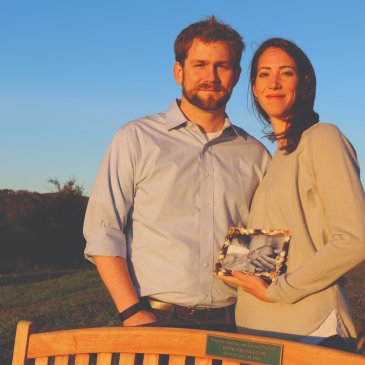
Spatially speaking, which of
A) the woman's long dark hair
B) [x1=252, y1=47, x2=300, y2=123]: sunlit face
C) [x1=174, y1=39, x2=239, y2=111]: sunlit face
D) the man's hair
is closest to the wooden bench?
the woman's long dark hair

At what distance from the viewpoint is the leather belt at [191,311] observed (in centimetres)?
318

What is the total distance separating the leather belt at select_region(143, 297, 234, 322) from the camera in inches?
125

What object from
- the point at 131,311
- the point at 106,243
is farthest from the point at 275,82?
the point at 131,311

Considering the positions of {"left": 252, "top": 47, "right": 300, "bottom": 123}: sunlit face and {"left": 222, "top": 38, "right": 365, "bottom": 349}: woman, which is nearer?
{"left": 222, "top": 38, "right": 365, "bottom": 349}: woman

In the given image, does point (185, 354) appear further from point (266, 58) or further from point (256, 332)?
point (266, 58)

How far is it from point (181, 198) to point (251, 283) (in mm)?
697

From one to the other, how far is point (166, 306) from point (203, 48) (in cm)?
145

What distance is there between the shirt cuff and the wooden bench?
0.86 meters

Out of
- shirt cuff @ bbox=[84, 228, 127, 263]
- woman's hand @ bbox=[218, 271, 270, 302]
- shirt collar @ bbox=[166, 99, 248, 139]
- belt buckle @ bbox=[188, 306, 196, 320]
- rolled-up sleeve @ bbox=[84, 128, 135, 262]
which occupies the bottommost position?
belt buckle @ bbox=[188, 306, 196, 320]

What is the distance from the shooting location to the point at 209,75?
342 centimetres

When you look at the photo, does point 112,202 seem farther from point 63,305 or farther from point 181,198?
point 63,305

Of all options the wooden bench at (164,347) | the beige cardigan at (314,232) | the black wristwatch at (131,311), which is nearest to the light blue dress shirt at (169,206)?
the black wristwatch at (131,311)

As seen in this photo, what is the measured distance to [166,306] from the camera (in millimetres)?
3188

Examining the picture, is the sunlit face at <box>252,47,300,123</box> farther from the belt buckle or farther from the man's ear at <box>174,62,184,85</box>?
the belt buckle
